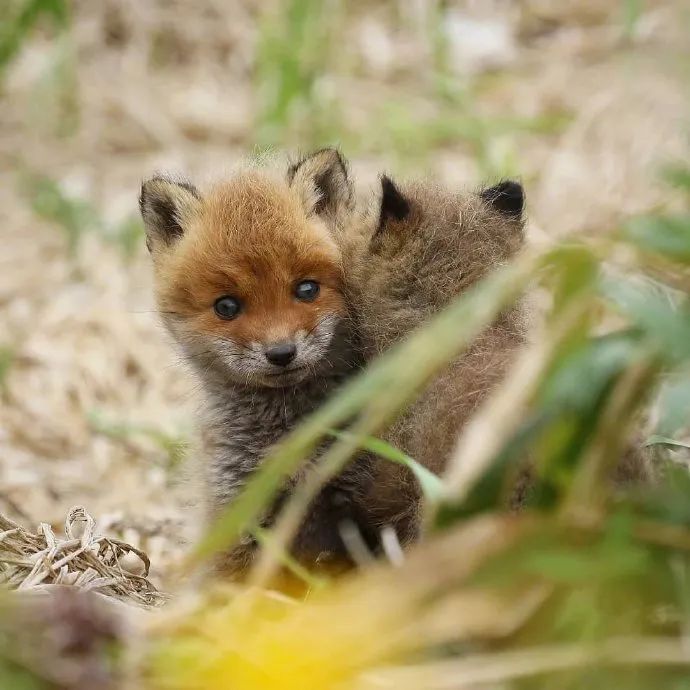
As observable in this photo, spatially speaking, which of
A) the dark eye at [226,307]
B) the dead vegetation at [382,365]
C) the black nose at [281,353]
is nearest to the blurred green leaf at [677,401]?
the dead vegetation at [382,365]

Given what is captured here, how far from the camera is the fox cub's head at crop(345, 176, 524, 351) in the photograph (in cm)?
393

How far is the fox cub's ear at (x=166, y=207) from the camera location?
14.9 ft

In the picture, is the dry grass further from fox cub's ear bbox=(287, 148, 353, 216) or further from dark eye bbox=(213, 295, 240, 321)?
fox cub's ear bbox=(287, 148, 353, 216)

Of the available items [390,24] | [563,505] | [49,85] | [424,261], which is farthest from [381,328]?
[390,24]

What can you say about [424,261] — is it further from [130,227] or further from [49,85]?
[49,85]

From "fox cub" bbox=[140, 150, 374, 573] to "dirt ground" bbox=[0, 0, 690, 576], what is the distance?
0.43 metres

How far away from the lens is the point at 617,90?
8891 millimetres

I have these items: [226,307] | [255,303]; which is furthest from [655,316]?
[226,307]

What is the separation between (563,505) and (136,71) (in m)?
8.95

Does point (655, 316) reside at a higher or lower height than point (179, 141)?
lower

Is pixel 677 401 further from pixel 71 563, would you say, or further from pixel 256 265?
pixel 256 265

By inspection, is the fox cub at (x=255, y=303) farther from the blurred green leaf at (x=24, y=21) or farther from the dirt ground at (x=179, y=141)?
the blurred green leaf at (x=24, y=21)

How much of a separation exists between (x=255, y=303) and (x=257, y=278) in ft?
0.29

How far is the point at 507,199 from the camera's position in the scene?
426 cm
